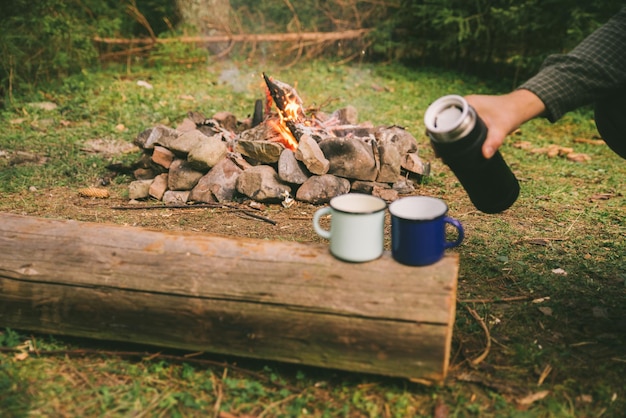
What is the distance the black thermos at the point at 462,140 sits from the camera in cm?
209

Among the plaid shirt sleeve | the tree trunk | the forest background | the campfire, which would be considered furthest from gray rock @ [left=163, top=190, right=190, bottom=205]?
the tree trunk

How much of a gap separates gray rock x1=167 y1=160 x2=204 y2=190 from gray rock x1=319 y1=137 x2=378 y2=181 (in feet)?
3.77

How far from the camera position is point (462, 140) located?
83.0 inches

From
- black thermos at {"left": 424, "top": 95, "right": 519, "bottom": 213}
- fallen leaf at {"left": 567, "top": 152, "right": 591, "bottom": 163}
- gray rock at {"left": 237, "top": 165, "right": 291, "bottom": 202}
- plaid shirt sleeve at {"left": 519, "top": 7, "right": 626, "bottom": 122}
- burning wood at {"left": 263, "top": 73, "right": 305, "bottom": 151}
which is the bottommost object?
fallen leaf at {"left": 567, "top": 152, "right": 591, "bottom": 163}

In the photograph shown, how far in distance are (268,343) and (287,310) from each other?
7.2 inches

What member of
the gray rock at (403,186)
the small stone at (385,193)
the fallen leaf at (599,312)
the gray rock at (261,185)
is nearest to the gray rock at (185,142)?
the gray rock at (261,185)

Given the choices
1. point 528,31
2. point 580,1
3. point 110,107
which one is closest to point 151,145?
point 110,107

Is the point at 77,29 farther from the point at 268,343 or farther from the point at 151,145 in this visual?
the point at 268,343

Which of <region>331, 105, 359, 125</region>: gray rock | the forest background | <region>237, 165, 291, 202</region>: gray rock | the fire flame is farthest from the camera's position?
the forest background

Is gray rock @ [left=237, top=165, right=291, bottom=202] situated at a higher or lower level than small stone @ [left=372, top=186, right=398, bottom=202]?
higher

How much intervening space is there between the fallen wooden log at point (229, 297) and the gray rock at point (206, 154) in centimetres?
198

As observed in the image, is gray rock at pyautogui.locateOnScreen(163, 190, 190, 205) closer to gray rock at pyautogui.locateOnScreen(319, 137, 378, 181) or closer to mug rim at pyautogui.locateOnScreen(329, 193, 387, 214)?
gray rock at pyautogui.locateOnScreen(319, 137, 378, 181)

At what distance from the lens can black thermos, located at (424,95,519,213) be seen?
209 cm

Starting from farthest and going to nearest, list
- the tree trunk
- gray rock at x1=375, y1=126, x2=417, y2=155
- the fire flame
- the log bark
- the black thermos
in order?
the tree trunk → the log bark → gray rock at x1=375, y1=126, x2=417, y2=155 → the fire flame → the black thermos
